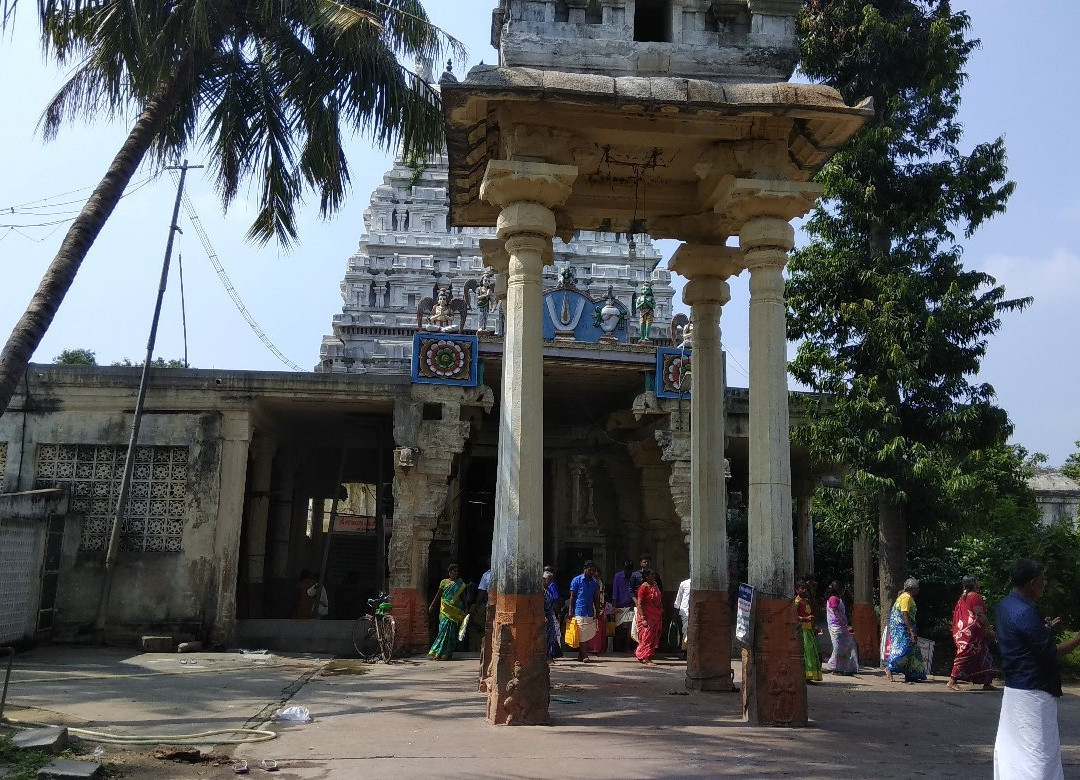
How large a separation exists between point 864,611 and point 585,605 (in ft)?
15.9

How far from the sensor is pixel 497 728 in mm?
7145

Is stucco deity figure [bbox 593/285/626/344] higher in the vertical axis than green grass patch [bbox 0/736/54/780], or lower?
higher

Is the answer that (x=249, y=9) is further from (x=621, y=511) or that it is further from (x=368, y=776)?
(x=621, y=511)

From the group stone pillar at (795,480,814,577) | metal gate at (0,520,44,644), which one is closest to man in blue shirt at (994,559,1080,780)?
metal gate at (0,520,44,644)

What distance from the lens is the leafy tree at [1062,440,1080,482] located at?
31.9 metres

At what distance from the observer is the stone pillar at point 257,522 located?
16562 millimetres

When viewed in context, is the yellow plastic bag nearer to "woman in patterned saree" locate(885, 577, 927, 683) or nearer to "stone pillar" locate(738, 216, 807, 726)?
"woman in patterned saree" locate(885, 577, 927, 683)

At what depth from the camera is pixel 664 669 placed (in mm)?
12570

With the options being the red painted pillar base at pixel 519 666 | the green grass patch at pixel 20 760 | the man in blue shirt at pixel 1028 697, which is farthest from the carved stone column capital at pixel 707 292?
the green grass patch at pixel 20 760

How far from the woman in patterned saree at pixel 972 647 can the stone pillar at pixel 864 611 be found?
8.95ft

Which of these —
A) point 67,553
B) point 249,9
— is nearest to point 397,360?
point 67,553

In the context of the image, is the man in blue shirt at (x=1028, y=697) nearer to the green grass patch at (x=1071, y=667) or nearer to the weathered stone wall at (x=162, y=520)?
the green grass patch at (x=1071, y=667)

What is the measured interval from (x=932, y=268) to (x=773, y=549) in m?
7.79

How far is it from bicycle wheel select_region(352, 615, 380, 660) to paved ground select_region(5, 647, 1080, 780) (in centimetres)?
197
